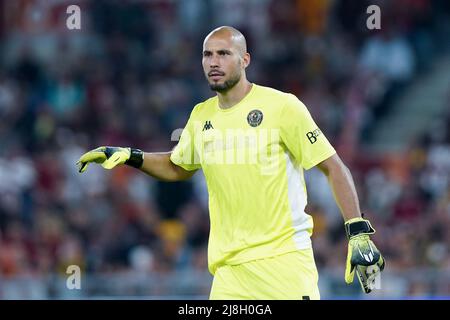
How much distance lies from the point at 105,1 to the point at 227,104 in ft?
34.3

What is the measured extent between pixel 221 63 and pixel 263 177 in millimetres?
757

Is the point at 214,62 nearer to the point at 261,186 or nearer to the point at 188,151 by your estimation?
the point at 188,151

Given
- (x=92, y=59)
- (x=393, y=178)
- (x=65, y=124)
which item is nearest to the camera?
(x=393, y=178)

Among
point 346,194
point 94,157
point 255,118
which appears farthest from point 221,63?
point 346,194

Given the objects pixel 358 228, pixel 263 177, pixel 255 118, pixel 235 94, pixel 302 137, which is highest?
pixel 235 94

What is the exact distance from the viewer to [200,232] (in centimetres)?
1415

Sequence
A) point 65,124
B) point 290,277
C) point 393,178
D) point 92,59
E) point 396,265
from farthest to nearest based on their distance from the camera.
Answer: point 92,59 → point 65,124 → point 393,178 → point 396,265 → point 290,277

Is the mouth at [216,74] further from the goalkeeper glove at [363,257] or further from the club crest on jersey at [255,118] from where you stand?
the goalkeeper glove at [363,257]

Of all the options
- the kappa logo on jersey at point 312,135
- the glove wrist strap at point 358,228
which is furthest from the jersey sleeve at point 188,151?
the glove wrist strap at point 358,228

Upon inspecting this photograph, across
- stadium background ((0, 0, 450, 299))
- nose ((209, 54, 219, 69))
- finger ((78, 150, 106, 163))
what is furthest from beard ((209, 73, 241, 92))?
stadium background ((0, 0, 450, 299))

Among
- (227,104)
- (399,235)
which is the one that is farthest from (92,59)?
(227,104)

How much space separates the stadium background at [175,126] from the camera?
13711 mm

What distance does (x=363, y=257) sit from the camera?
6.67m

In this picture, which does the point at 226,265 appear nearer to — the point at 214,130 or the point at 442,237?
the point at 214,130
